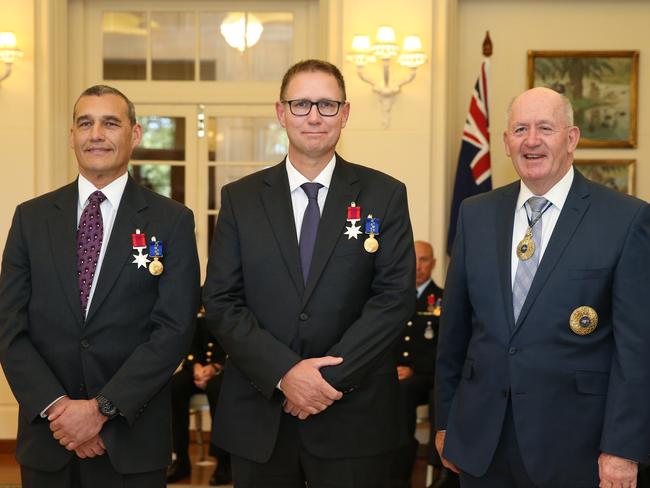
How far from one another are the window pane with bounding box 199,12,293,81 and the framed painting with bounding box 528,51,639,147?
1.76 m

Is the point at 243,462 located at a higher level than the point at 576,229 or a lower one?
lower

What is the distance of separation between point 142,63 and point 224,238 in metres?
4.39

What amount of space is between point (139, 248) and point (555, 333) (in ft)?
4.26

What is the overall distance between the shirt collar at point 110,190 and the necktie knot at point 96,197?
0.01 metres

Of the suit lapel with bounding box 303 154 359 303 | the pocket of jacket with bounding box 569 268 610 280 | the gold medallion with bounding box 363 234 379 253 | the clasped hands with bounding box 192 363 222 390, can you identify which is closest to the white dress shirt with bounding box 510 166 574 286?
the pocket of jacket with bounding box 569 268 610 280

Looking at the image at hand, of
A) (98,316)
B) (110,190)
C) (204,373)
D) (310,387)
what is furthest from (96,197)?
(204,373)

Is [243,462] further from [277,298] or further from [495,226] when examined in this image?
[495,226]

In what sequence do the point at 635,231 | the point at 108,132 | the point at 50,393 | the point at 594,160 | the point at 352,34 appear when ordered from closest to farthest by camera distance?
the point at 635,231
the point at 50,393
the point at 108,132
the point at 352,34
the point at 594,160

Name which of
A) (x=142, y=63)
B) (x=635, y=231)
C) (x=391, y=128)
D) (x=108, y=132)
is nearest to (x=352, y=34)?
(x=391, y=128)

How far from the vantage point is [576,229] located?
9.53 feet

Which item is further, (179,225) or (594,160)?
(594,160)

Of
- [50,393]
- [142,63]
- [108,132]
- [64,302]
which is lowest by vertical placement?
[50,393]

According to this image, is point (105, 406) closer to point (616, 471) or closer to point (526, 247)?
point (526, 247)

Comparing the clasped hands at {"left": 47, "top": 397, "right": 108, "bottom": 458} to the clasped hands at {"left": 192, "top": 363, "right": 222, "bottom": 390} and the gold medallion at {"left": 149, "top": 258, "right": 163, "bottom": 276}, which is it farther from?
the clasped hands at {"left": 192, "top": 363, "right": 222, "bottom": 390}
